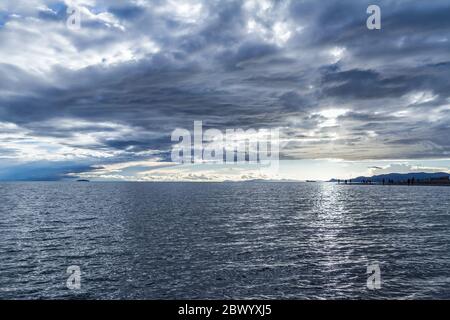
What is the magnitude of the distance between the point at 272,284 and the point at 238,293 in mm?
3953

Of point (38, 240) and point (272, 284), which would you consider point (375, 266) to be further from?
point (38, 240)

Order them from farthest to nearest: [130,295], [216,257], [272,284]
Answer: [216,257], [272,284], [130,295]

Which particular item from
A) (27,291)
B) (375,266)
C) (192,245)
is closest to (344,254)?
(375,266)

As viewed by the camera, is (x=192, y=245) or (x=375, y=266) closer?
(x=375, y=266)

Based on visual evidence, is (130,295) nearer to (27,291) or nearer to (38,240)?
(27,291)

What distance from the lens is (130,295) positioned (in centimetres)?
2936
